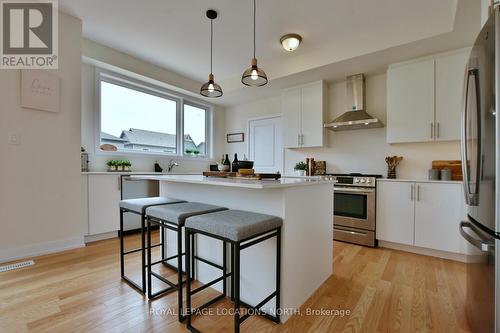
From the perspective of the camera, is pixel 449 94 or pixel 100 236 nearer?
pixel 449 94

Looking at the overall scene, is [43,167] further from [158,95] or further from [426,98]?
[426,98]

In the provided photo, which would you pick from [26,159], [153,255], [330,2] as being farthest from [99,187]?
[330,2]

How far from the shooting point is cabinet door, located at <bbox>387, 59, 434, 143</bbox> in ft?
9.41

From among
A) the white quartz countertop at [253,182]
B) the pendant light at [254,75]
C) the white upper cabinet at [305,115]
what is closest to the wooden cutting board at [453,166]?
the white upper cabinet at [305,115]

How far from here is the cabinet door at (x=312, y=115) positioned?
3.71 metres

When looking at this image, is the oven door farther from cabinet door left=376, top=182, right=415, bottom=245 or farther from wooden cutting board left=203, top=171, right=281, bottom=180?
wooden cutting board left=203, top=171, right=281, bottom=180

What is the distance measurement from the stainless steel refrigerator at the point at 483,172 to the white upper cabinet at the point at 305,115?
7.64 feet

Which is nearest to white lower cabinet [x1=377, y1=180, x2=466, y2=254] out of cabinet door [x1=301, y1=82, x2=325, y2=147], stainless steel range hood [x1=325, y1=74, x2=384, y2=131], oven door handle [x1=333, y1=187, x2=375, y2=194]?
oven door handle [x1=333, y1=187, x2=375, y2=194]

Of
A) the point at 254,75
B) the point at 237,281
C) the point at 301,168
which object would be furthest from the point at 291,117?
the point at 237,281

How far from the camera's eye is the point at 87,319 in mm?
1524

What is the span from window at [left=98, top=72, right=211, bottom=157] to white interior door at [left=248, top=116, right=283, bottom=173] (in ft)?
3.58

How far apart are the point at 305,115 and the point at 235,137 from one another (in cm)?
195

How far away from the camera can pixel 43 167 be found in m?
2.55

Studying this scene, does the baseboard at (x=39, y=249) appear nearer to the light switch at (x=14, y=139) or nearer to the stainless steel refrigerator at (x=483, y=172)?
the light switch at (x=14, y=139)
